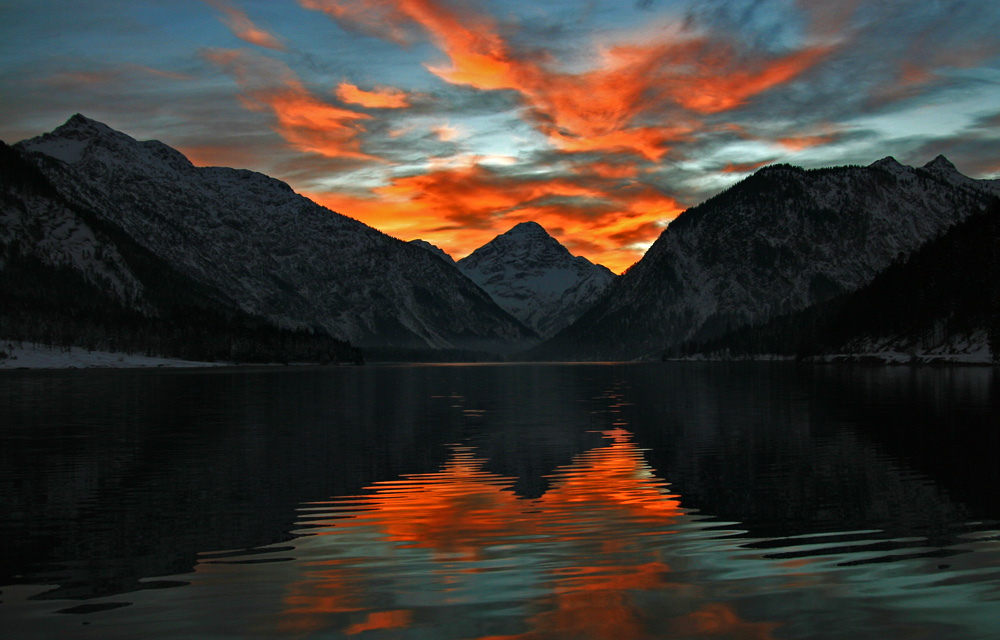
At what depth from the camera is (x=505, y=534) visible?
22.5m

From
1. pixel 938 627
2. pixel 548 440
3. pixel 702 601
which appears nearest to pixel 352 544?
pixel 702 601

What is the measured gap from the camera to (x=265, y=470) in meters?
35.3

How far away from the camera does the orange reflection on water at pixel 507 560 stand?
48.8ft

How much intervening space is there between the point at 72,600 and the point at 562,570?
10.3 metres

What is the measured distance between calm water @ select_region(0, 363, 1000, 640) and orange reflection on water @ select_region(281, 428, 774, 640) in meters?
0.08

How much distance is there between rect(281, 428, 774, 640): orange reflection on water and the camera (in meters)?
14.9

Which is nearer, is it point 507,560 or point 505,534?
point 507,560

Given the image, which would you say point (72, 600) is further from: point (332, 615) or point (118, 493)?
point (118, 493)

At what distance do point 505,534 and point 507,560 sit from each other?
3.13m

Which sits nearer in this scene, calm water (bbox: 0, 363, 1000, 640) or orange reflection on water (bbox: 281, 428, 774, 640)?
orange reflection on water (bbox: 281, 428, 774, 640)

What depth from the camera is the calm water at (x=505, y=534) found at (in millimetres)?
15031

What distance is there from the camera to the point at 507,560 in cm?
1942

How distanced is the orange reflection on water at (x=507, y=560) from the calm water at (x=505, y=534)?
85mm

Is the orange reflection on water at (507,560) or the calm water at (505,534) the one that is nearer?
the orange reflection on water at (507,560)
